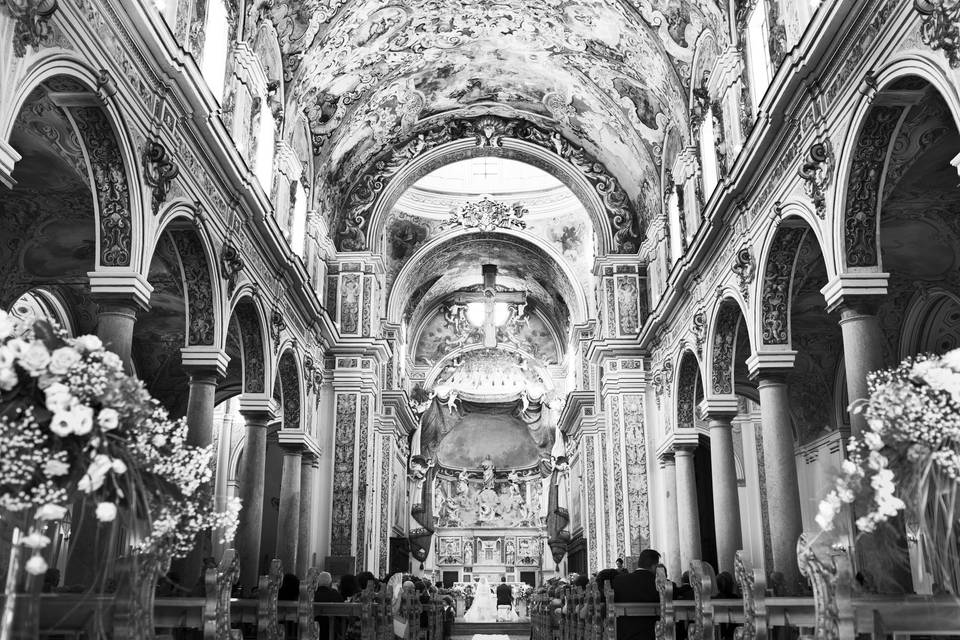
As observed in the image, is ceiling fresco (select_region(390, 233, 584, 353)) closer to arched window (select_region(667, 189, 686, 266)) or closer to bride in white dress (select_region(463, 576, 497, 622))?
arched window (select_region(667, 189, 686, 266))

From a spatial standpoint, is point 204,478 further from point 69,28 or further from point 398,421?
point 398,421

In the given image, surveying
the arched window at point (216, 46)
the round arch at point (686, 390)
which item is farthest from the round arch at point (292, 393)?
the round arch at point (686, 390)

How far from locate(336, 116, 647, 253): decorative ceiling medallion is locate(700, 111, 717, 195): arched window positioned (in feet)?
19.2

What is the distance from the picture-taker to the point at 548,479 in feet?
127

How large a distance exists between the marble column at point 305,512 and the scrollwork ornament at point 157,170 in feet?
32.4

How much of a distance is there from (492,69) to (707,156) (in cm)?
674

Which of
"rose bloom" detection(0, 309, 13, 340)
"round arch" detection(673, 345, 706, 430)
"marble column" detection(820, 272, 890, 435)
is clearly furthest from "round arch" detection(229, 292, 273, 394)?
"rose bloom" detection(0, 309, 13, 340)

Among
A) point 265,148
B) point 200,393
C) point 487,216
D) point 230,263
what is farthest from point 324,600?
point 487,216

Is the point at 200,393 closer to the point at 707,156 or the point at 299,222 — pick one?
the point at 299,222

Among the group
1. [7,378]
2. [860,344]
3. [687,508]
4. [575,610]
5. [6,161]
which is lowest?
[575,610]

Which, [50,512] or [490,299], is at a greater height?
[490,299]

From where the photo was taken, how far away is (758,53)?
13.7 m

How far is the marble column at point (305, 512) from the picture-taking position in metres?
19.5

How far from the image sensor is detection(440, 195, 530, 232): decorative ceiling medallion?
28625mm
